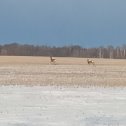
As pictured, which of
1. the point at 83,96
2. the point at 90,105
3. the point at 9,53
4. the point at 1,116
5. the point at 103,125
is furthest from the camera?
the point at 9,53

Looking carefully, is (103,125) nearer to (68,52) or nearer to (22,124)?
(22,124)

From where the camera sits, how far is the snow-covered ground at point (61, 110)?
9.90 meters

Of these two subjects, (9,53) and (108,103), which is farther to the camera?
(9,53)

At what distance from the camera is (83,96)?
1612 cm

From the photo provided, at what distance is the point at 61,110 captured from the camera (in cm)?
1200

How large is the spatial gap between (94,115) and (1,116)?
226cm

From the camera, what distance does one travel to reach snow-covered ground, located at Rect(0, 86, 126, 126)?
990cm

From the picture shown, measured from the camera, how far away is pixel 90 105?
1322cm

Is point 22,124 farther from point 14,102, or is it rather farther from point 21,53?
point 21,53

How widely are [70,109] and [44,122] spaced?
2528mm

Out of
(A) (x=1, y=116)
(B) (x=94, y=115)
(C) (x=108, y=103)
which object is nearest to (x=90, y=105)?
(C) (x=108, y=103)

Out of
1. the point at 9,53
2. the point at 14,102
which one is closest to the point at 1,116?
the point at 14,102

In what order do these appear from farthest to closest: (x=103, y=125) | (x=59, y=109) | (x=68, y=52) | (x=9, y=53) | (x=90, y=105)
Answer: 1. (x=68, y=52)
2. (x=9, y=53)
3. (x=90, y=105)
4. (x=59, y=109)
5. (x=103, y=125)

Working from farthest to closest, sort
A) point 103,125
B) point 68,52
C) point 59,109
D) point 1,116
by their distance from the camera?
point 68,52, point 59,109, point 1,116, point 103,125
